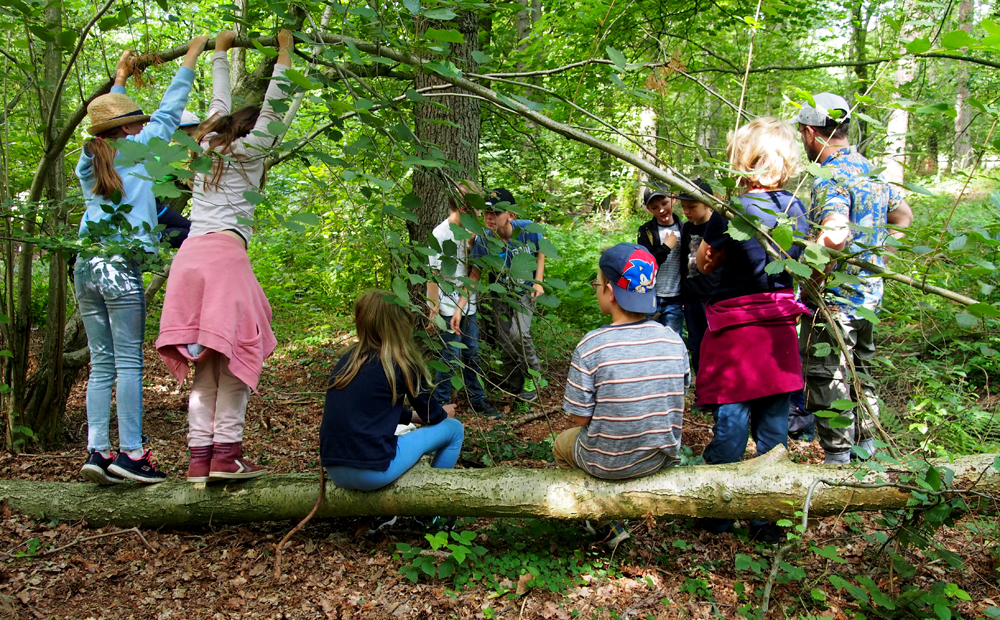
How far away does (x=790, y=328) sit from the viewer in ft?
10.00

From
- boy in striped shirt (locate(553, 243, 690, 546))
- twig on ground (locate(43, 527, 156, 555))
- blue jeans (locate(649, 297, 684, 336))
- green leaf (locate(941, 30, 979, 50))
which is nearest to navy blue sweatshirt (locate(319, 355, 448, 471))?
boy in striped shirt (locate(553, 243, 690, 546))

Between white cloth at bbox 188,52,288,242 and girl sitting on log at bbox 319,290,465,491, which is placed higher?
white cloth at bbox 188,52,288,242

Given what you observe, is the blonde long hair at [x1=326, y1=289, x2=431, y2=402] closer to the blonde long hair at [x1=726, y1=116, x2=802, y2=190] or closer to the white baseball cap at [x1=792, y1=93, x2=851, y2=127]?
the blonde long hair at [x1=726, y1=116, x2=802, y2=190]

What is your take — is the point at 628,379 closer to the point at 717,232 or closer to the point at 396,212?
the point at 717,232

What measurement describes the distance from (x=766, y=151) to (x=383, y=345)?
2055 mm

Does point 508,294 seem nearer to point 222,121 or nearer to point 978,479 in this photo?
point 222,121

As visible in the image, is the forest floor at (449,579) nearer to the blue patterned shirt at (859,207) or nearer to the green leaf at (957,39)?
the blue patterned shirt at (859,207)

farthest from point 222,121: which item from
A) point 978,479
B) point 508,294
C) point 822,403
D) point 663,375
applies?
point 978,479

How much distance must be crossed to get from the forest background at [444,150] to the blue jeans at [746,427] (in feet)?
1.85

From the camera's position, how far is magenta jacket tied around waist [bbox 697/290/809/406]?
117 inches

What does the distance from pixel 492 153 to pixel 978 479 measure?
586 centimetres

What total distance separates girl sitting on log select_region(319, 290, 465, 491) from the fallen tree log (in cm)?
15

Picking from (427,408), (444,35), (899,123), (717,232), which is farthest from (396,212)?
(899,123)

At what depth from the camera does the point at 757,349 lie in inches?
118
